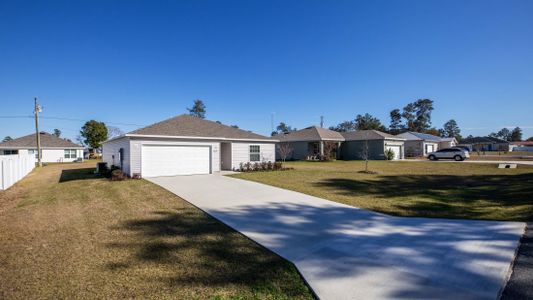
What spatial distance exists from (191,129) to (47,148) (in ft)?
110

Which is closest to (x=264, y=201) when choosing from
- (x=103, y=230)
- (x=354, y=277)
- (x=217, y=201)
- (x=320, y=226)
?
(x=217, y=201)

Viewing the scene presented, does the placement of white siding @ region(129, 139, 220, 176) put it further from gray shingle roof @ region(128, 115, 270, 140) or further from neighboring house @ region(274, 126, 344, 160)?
neighboring house @ region(274, 126, 344, 160)

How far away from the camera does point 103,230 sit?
6.00 m

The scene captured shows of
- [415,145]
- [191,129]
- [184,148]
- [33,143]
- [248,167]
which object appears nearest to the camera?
[184,148]

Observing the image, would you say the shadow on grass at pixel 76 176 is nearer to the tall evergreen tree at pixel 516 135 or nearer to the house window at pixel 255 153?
the house window at pixel 255 153

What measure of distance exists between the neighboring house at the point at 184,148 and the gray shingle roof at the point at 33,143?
2653 cm

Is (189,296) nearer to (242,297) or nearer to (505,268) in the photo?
(242,297)

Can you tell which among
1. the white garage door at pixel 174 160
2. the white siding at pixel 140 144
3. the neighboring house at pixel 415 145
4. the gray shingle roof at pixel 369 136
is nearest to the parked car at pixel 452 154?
the gray shingle roof at pixel 369 136

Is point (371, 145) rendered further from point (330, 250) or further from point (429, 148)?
point (330, 250)

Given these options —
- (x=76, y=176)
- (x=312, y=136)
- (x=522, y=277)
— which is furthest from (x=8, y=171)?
(x=312, y=136)

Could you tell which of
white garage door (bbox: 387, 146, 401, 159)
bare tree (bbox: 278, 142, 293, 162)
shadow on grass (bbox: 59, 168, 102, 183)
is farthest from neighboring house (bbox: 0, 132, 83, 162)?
white garage door (bbox: 387, 146, 401, 159)

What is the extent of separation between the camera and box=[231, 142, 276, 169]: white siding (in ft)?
64.7

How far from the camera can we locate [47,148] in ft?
126

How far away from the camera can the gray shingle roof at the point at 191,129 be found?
54.1ft
